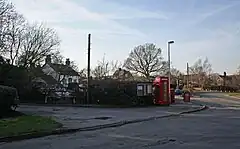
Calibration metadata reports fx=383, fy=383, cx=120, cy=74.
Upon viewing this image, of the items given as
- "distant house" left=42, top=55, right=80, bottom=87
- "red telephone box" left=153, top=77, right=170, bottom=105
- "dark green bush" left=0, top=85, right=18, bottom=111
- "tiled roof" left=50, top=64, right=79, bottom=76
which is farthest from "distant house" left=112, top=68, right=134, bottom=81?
"dark green bush" left=0, top=85, right=18, bottom=111

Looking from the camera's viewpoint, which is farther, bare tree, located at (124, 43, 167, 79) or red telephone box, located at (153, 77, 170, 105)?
bare tree, located at (124, 43, 167, 79)

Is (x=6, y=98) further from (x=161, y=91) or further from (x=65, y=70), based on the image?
(x=65, y=70)

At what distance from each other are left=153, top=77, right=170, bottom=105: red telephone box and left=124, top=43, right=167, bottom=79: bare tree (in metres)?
46.2

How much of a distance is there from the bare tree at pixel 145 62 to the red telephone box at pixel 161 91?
46200 millimetres

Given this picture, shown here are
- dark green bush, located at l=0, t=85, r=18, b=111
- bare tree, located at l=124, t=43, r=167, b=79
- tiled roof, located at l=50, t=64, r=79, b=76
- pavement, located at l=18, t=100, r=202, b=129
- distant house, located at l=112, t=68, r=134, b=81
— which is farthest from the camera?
bare tree, located at l=124, t=43, r=167, b=79

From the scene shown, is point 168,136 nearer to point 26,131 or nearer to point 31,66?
point 26,131

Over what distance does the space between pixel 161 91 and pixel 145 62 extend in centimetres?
4869

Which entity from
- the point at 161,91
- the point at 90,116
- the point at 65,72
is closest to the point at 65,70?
the point at 65,72

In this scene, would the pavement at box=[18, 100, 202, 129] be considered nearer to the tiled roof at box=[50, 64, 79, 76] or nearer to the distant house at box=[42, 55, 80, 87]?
the tiled roof at box=[50, 64, 79, 76]

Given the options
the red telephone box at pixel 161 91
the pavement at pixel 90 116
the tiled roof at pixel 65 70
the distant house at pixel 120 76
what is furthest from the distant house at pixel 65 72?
the pavement at pixel 90 116

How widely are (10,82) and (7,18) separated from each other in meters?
7.81

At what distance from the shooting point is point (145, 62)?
85875 millimetres

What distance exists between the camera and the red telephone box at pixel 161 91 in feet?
123

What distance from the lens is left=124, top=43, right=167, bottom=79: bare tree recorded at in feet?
280
